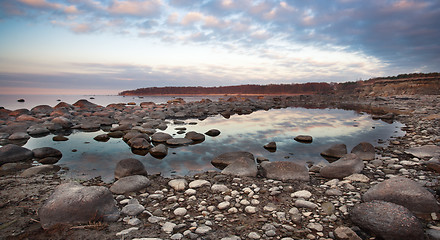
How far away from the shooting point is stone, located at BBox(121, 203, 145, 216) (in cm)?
358

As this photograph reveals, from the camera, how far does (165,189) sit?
4641 millimetres

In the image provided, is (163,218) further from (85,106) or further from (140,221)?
(85,106)

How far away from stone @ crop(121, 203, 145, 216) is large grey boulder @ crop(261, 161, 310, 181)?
302cm

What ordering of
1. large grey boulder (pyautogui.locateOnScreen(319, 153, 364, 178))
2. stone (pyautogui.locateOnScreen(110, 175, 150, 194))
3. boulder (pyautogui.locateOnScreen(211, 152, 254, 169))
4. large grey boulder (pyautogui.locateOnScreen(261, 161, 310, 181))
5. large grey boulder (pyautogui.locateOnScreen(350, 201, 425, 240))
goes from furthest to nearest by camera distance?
boulder (pyautogui.locateOnScreen(211, 152, 254, 169))
large grey boulder (pyautogui.locateOnScreen(319, 153, 364, 178))
large grey boulder (pyautogui.locateOnScreen(261, 161, 310, 181))
stone (pyautogui.locateOnScreen(110, 175, 150, 194))
large grey boulder (pyautogui.locateOnScreen(350, 201, 425, 240))

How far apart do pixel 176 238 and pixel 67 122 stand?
45.2ft

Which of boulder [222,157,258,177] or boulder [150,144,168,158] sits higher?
boulder [222,157,258,177]

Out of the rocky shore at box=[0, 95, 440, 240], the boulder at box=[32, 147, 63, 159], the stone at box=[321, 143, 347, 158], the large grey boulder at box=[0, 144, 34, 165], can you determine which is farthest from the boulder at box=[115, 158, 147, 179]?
the stone at box=[321, 143, 347, 158]

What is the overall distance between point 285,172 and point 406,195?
228 centimetres

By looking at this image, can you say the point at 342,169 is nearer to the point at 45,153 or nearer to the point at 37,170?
the point at 37,170

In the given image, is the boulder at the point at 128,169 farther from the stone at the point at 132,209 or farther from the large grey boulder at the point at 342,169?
the large grey boulder at the point at 342,169

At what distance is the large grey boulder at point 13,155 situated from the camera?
6.37m

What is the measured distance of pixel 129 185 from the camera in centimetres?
461

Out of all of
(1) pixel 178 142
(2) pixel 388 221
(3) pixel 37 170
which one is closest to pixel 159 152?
(1) pixel 178 142

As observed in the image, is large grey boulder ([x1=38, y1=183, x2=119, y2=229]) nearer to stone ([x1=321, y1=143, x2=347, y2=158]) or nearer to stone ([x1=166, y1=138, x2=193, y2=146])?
stone ([x1=166, y1=138, x2=193, y2=146])
